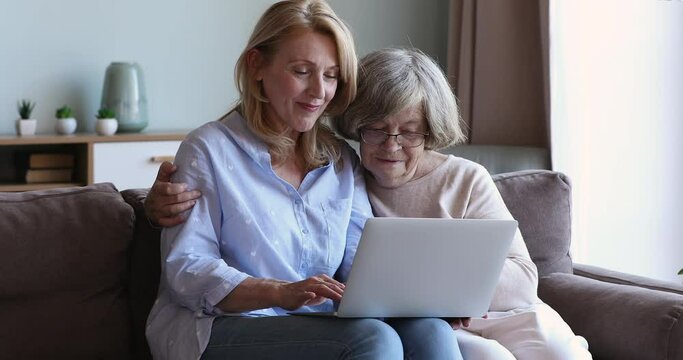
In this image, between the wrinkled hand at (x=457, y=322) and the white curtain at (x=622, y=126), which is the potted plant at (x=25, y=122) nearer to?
the white curtain at (x=622, y=126)

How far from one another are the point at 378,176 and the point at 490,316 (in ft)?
1.28

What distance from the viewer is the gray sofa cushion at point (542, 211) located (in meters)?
2.74

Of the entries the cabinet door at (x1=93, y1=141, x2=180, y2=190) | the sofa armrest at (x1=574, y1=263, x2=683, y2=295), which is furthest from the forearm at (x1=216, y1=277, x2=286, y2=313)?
the cabinet door at (x1=93, y1=141, x2=180, y2=190)

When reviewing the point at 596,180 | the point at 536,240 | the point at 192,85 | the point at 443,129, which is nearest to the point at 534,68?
the point at 596,180

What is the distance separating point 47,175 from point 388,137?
2439 millimetres

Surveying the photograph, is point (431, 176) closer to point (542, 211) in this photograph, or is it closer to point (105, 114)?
point (542, 211)

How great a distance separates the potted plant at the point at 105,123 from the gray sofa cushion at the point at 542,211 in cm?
217

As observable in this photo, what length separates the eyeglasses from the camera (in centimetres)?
238

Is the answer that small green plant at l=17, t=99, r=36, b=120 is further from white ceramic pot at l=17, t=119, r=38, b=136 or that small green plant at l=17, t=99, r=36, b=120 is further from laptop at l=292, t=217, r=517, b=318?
laptop at l=292, t=217, r=517, b=318

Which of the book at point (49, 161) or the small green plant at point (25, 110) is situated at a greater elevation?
the small green plant at point (25, 110)

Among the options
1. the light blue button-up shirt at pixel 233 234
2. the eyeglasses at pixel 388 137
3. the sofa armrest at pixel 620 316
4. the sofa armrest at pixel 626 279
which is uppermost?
the eyeglasses at pixel 388 137

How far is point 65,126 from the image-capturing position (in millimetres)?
4543

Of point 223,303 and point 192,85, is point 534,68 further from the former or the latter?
point 223,303

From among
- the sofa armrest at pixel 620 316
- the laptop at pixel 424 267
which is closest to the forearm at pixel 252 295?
the laptop at pixel 424 267
